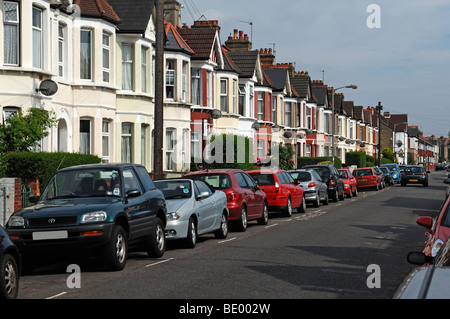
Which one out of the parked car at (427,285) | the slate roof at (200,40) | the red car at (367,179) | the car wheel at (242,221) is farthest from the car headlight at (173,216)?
the red car at (367,179)

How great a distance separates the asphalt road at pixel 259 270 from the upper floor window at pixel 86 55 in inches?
445

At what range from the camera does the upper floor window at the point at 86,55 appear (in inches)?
1086

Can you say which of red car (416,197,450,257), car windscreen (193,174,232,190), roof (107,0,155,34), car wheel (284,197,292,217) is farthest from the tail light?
roof (107,0,155,34)

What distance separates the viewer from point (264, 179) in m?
24.2

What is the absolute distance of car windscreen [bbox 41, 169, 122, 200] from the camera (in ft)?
42.0

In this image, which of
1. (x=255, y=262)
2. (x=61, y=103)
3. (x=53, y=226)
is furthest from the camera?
(x=61, y=103)

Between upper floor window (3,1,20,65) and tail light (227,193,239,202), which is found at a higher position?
upper floor window (3,1,20,65)

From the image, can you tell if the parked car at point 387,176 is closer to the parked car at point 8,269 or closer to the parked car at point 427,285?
the parked car at point 8,269

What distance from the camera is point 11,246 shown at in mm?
9312

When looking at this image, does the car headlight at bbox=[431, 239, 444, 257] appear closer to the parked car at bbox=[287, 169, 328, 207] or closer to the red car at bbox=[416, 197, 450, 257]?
the red car at bbox=[416, 197, 450, 257]

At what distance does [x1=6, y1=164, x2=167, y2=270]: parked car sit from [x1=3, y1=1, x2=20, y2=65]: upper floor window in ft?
33.6

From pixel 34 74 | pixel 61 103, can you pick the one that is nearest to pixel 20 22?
pixel 34 74
